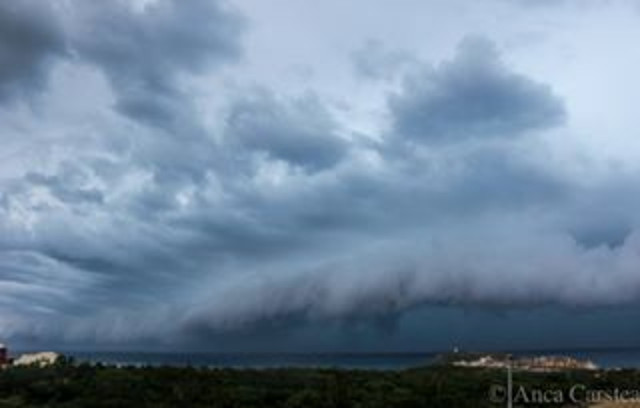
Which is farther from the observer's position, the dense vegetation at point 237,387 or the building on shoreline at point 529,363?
the building on shoreline at point 529,363

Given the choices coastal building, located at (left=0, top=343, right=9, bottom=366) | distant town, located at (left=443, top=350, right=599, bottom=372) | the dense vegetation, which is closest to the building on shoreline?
distant town, located at (left=443, top=350, right=599, bottom=372)

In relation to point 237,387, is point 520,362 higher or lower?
higher

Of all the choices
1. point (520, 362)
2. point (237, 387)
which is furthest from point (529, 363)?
point (237, 387)

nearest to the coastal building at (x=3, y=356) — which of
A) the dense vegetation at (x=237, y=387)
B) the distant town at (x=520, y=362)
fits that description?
the dense vegetation at (x=237, y=387)

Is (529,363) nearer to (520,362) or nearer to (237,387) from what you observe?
(520,362)

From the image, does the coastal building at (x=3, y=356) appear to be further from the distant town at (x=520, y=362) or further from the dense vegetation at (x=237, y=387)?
the distant town at (x=520, y=362)

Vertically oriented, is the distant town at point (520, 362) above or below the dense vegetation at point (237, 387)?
above

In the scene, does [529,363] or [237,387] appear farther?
[529,363]

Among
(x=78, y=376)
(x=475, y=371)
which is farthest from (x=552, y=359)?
(x=78, y=376)

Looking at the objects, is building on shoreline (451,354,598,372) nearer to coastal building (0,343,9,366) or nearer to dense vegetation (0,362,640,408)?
dense vegetation (0,362,640,408)
